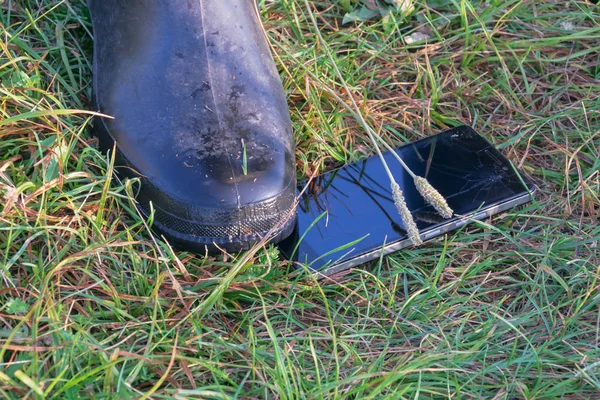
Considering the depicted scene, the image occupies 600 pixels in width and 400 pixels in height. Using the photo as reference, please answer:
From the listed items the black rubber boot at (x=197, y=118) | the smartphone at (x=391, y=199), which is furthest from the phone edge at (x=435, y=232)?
the black rubber boot at (x=197, y=118)

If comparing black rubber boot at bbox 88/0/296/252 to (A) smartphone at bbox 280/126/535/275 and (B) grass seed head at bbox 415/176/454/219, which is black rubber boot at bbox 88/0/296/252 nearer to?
(A) smartphone at bbox 280/126/535/275

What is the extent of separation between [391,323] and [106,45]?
90cm

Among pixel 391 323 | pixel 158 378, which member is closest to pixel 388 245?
pixel 391 323

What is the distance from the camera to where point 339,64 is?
186 centimetres

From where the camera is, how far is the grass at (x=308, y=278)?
116 cm

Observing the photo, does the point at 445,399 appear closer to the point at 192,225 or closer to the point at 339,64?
the point at 192,225

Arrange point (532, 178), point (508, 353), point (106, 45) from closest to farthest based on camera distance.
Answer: point (508, 353)
point (106, 45)
point (532, 178)

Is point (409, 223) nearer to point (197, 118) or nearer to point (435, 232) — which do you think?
point (435, 232)

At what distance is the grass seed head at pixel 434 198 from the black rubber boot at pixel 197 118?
28cm

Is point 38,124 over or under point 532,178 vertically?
over

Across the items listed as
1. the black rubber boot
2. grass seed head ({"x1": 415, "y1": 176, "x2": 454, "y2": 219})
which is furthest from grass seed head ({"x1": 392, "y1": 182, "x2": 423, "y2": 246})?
the black rubber boot

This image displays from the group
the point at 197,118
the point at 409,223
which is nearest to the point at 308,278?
the point at 409,223

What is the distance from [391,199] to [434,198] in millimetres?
167

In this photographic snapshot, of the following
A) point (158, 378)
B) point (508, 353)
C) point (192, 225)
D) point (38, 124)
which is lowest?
point (508, 353)
